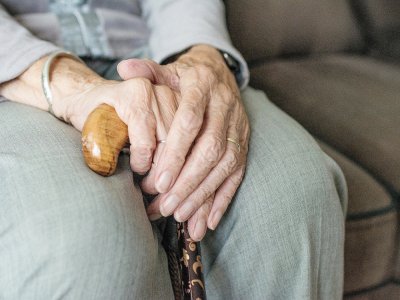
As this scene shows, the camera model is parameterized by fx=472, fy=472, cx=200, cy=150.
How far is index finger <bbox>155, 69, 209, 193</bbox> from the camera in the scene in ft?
1.80

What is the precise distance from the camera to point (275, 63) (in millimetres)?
1247

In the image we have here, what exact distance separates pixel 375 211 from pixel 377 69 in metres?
0.60

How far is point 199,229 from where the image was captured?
0.58 m

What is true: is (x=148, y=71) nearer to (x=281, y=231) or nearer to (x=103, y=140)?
(x=103, y=140)

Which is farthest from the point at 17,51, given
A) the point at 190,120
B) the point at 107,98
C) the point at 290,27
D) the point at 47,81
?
the point at 290,27

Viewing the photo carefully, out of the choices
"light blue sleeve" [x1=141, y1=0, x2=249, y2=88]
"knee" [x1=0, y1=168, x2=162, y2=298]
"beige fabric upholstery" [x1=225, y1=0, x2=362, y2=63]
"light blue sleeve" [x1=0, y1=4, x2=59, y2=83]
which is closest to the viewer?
"knee" [x1=0, y1=168, x2=162, y2=298]

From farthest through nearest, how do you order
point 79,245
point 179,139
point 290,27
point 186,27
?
point 290,27, point 186,27, point 179,139, point 79,245

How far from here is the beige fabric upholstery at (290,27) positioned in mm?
1195

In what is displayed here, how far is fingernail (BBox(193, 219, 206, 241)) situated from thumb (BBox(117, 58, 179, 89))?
203mm

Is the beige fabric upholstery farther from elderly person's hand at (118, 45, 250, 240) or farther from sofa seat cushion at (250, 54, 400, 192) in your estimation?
elderly person's hand at (118, 45, 250, 240)

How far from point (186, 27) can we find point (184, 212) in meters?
0.39

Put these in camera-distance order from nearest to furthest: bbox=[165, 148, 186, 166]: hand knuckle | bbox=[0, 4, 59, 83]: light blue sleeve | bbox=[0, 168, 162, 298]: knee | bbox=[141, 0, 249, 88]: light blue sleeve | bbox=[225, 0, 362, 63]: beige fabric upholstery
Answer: bbox=[0, 168, 162, 298]: knee, bbox=[165, 148, 186, 166]: hand knuckle, bbox=[0, 4, 59, 83]: light blue sleeve, bbox=[141, 0, 249, 88]: light blue sleeve, bbox=[225, 0, 362, 63]: beige fabric upholstery

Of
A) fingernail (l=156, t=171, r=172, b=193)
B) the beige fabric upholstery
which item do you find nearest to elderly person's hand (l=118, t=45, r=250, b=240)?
fingernail (l=156, t=171, r=172, b=193)

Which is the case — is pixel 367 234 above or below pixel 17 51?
below
